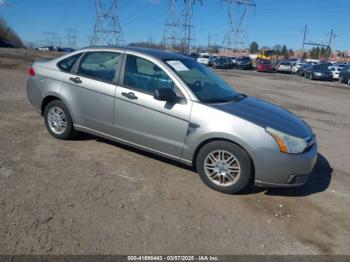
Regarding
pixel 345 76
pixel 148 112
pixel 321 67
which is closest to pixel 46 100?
pixel 148 112

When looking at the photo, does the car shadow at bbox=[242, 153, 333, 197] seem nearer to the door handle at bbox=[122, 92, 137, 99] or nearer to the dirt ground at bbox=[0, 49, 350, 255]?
the dirt ground at bbox=[0, 49, 350, 255]

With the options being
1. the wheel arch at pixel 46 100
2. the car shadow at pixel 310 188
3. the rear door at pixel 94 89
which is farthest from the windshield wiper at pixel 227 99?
the wheel arch at pixel 46 100

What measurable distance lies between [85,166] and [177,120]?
148 centimetres

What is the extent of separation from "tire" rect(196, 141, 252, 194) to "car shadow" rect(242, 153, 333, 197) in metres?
0.30

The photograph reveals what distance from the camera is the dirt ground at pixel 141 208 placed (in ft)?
10.2

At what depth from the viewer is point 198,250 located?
308 centimetres

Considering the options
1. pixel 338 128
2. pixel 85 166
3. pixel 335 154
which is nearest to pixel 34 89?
pixel 85 166

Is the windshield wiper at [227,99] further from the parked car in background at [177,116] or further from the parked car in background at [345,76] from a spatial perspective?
the parked car in background at [345,76]

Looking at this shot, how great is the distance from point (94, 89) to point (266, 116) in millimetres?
2513

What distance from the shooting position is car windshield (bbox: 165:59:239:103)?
453 centimetres

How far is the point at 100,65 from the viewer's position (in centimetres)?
511

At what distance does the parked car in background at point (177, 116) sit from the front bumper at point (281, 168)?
12 mm

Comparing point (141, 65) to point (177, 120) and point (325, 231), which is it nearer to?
point (177, 120)

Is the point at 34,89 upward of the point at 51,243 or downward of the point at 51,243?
upward
